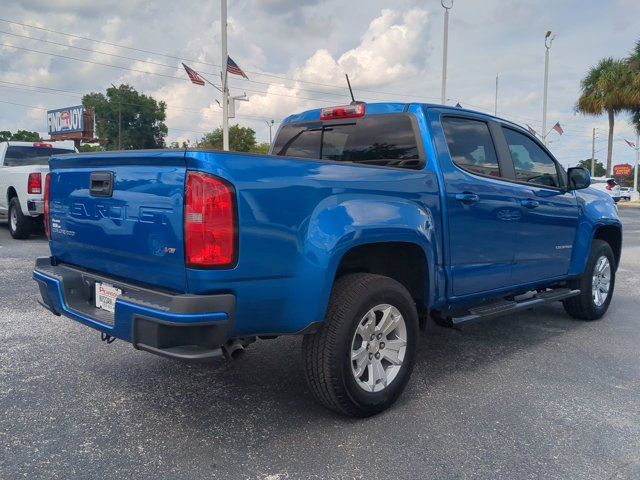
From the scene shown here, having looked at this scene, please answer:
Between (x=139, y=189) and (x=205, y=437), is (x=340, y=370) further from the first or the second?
(x=139, y=189)

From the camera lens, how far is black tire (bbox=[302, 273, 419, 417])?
3.02 meters

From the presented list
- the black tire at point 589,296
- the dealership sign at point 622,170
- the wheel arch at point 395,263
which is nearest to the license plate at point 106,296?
the wheel arch at point 395,263

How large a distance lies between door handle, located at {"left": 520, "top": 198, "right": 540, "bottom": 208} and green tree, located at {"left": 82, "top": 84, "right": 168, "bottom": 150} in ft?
242

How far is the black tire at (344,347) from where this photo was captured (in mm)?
3023

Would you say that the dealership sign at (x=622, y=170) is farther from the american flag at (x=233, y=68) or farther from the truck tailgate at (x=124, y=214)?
the truck tailgate at (x=124, y=214)

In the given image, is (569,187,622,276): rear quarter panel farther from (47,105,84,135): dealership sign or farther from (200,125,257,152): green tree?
(47,105,84,135): dealership sign

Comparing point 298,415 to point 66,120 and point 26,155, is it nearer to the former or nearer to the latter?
point 26,155

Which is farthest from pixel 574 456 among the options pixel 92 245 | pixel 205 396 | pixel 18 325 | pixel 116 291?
pixel 18 325

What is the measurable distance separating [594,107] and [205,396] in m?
37.1

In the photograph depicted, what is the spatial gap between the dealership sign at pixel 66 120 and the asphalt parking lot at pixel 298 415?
210 feet

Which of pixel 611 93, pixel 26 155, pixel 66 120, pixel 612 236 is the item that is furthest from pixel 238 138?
pixel 612 236

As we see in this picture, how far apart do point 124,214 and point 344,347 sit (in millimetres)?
1353

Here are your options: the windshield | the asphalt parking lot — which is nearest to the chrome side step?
the asphalt parking lot

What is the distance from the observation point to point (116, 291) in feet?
10.00
